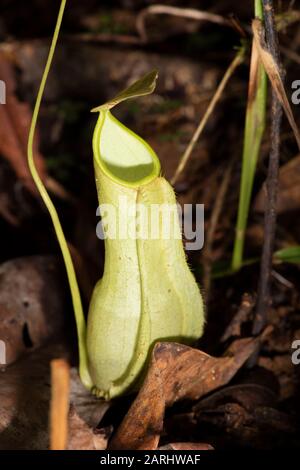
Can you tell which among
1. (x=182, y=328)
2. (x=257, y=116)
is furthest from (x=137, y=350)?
(x=257, y=116)

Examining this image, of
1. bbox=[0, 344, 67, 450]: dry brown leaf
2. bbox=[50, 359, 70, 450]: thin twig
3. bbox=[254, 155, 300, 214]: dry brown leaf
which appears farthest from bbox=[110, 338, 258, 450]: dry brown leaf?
bbox=[254, 155, 300, 214]: dry brown leaf

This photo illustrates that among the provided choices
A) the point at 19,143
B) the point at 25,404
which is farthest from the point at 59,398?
the point at 19,143

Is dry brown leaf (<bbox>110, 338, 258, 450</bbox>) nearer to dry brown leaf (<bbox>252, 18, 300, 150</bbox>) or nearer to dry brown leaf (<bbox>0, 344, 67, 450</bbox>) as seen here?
dry brown leaf (<bbox>0, 344, 67, 450</bbox>)

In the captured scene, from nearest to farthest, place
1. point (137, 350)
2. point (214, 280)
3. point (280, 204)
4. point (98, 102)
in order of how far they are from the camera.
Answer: point (137, 350)
point (214, 280)
point (280, 204)
point (98, 102)

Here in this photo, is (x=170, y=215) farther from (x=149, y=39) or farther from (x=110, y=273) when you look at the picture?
(x=149, y=39)

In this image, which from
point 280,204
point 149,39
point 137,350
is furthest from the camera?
point 149,39

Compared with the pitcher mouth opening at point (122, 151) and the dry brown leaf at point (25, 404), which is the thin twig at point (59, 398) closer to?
the dry brown leaf at point (25, 404)
